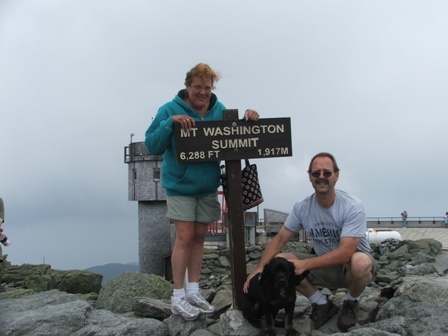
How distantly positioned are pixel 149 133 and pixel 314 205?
1815 millimetres

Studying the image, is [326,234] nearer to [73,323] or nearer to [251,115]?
[251,115]

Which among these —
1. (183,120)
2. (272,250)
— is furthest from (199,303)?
(183,120)

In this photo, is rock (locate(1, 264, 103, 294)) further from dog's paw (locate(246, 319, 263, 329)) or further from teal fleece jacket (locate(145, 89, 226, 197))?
dog's paw (locate(246, 319, 263, 329))

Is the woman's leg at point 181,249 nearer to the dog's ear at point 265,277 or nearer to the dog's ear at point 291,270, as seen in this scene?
the dog's ear at point 265,277

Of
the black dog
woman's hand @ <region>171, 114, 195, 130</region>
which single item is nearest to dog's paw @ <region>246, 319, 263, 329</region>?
the black dog

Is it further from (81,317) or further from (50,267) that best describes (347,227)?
(50,267)

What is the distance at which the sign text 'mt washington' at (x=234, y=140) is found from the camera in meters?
5.25

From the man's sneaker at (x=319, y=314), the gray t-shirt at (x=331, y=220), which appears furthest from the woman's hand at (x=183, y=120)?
the man's sneaker at (x=319, y=314)

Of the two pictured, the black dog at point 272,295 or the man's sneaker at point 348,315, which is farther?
the man's sneaker at point 348,315

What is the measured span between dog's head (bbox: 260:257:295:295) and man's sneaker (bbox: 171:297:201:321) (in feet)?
2.86

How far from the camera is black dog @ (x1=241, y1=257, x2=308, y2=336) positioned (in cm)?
457

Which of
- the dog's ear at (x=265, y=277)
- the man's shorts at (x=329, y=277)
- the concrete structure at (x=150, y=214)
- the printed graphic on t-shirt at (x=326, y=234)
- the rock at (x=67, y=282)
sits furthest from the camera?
the concrete structure at (x=150, y=214)

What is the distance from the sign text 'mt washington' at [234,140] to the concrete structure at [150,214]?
834cm

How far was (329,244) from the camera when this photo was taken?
5.26 meters
